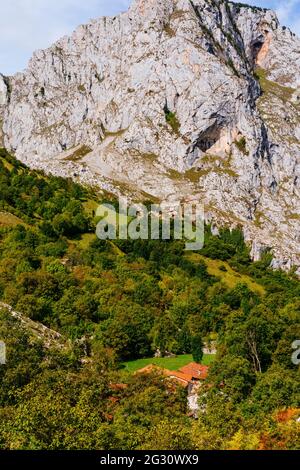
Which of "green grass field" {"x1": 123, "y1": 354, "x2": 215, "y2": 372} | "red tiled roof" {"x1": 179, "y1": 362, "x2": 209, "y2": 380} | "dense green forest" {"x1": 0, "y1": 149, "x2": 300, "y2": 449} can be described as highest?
"dense green forest" {"x1": 0, "y1": 149, "x2": 300, "y2": 449}

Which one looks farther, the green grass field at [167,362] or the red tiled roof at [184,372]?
the green grass field at [167,362]

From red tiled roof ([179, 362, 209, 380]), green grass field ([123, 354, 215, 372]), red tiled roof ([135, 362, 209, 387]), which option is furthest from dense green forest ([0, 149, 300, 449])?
red tiled roof ([179, 362, 209, 380])

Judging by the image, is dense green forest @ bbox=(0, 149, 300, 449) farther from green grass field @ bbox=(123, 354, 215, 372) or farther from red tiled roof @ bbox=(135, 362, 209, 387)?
red tiled roof @ bbox=(135, 362, 209, 387)

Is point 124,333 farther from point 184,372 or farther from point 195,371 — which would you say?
point 195,371

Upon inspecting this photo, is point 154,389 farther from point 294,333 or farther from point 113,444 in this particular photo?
point 294,333

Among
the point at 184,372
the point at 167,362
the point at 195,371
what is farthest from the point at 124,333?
the point at 195,371

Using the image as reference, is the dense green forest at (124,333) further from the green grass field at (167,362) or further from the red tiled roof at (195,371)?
the red tiled roof at (195,371)

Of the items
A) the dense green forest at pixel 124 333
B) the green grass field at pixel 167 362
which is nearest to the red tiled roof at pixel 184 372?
the dense green forest at pixel 124 333
